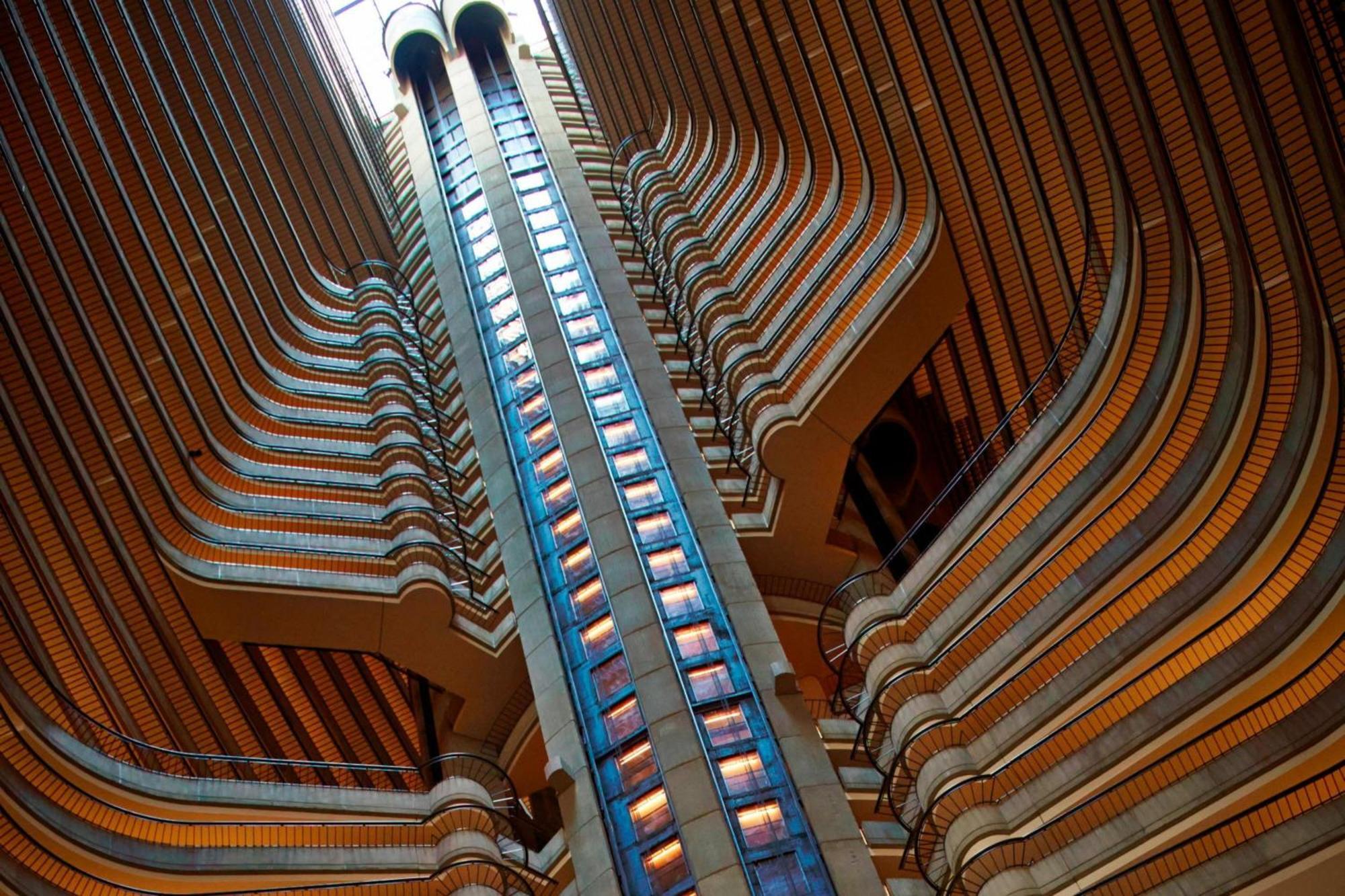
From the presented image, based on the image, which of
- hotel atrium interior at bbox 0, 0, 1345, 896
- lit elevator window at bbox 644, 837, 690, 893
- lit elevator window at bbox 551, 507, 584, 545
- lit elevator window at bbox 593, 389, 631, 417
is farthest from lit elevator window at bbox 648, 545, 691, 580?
lit elevator window at bbox 644, 837, 690, 893

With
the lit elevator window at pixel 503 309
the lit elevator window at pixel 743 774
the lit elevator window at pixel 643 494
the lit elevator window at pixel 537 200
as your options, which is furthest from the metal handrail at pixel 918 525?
the lit elevator window at pixel 537 200

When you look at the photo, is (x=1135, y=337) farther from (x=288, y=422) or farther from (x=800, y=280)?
(x=288, y=422)

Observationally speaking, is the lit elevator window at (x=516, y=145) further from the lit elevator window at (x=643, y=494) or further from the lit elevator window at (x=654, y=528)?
the lit elevator window at (x=654, y=528)

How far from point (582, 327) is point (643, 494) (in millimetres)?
6910

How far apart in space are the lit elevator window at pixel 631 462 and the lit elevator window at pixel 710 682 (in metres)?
5.83

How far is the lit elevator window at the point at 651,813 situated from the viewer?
21.0 meters

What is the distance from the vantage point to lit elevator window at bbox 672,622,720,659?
23641 millimetres

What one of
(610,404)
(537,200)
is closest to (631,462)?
(610,404)

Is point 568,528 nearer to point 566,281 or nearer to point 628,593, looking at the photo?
point 628,593

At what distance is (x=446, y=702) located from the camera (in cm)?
2941

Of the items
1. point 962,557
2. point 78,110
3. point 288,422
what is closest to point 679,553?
point 962,557

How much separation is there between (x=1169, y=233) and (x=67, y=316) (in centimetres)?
1999

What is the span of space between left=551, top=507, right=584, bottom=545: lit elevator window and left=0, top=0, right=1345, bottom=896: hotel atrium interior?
0.08 meters

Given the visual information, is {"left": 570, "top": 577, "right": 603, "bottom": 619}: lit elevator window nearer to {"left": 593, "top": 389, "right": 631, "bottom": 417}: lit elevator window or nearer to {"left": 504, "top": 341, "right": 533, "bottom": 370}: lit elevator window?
{"left": 593, "top": 389, "right": 631, "bottom": 417}: lit elevator window
